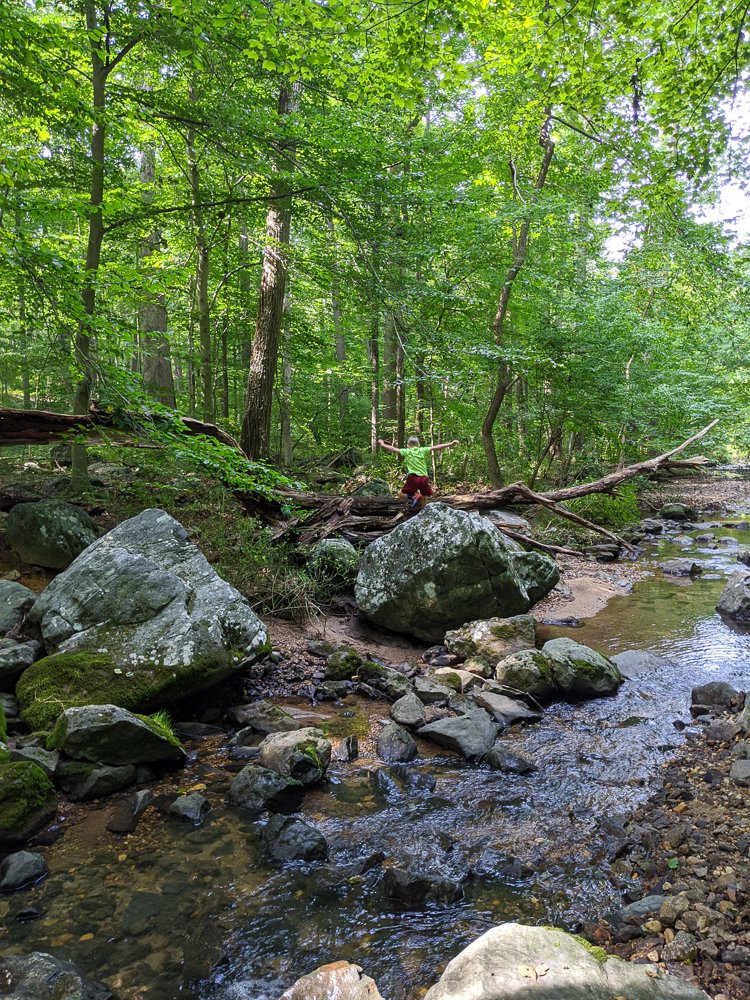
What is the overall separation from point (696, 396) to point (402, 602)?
17294mm

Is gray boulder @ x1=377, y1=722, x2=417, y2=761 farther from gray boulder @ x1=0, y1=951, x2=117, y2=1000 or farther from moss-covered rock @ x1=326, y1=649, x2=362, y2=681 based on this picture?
gray boulder @ x1=0, y1=951, x2=117, y2=1000

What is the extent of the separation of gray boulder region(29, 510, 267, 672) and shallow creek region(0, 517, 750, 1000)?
0.82 metres

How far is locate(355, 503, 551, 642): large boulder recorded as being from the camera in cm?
784

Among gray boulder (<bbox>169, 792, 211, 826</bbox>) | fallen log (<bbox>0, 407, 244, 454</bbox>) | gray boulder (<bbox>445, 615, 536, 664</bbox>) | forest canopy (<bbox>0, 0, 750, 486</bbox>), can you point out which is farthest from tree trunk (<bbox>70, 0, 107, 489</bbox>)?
gray boulder (<bbox>445, 615, 536, 664</bbox>)

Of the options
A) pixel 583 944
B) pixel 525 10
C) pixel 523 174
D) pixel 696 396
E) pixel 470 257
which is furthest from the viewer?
pixel 696 396

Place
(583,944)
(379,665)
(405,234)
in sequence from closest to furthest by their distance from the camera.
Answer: (583,944) → (379,665) → (405,234)

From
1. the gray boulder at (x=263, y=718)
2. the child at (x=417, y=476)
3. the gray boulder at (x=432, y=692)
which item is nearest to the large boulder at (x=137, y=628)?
the gray boulder at (x=263, y=718)

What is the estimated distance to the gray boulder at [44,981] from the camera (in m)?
2.52

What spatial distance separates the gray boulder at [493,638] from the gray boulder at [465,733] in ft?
5.64

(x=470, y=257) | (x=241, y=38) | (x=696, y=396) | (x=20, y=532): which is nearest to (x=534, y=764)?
(x=20, y=532)

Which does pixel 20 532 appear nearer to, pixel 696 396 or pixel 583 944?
pixel 583 944

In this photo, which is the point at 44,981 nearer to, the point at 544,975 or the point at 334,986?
the point at 334,986

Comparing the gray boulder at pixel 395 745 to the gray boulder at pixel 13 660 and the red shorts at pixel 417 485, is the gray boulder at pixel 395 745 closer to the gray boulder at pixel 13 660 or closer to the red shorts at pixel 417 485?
the gray boulder at pixel 13 660

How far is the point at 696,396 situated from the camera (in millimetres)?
20172
